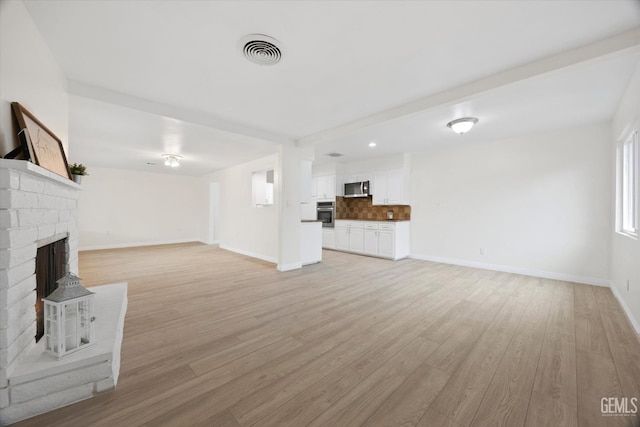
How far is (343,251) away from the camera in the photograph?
6852 millimetres

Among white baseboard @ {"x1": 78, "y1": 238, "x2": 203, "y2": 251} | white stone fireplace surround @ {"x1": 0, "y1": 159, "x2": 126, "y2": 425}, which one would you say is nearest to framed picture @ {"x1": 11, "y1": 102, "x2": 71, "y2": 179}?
white stone fireplace surround @ {"x1": 0, "y1": 159, "x2": 126, "y2": 425}

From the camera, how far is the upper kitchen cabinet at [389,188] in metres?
6.02

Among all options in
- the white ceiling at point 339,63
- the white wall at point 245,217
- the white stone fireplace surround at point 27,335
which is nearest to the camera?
the white stone fireplace surround at point 27,335

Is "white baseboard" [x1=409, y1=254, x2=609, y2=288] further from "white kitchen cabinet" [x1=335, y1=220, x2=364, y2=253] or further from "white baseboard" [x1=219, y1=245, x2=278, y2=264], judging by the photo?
"white baseboard" [x1=219, y1=245, x2=278, y2=264]

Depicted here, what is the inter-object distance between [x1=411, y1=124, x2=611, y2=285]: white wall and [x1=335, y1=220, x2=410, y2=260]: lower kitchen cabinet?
445 mm

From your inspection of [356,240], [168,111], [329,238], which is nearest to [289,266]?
[356,240]

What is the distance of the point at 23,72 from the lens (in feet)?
5.67

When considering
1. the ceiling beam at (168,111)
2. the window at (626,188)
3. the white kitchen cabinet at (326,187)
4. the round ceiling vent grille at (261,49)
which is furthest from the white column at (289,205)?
the window at (626,188)

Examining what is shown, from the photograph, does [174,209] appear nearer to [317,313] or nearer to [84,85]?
[84,85]

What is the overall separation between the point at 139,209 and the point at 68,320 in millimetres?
7553

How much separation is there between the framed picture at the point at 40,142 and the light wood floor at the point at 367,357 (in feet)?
5.13

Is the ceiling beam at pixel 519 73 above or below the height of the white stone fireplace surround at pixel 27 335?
above

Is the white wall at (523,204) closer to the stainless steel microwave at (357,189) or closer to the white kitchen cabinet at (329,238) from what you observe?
the stainless steel microwave at (357,189)

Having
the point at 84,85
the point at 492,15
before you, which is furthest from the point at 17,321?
the point at 492,15
